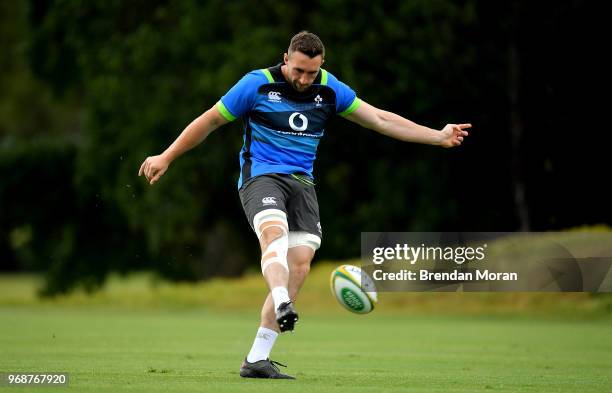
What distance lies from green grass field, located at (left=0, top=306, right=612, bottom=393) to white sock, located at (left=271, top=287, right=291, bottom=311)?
22.1 inches

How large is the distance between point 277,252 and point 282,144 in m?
0.89

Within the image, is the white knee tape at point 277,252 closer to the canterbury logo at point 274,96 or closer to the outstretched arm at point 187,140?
the outstretched arm at point 187,140

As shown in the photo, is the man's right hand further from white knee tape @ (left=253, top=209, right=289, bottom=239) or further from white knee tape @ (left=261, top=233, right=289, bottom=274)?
white knee tape @ (left=261, top=233, right=289, bottom=274)

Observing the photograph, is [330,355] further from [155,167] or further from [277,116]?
[155,167]

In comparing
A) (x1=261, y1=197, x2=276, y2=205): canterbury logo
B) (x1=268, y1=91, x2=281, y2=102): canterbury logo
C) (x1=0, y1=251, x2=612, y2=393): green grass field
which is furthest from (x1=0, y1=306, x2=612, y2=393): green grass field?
(x1=268, y1=91, x2=281, y2=102): canterbury logo

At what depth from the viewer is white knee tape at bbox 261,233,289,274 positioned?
836cm

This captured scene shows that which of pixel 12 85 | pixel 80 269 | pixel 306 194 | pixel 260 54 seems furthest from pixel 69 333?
pixel 12 85

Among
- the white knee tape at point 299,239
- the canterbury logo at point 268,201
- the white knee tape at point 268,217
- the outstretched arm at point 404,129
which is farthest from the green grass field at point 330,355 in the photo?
the outstretched arm at point 404,129

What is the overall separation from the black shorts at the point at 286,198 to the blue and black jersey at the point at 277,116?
2.8 inches

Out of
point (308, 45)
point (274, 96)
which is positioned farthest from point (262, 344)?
point (308, 45)

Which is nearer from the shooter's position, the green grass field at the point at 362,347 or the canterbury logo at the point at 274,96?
the green grass field at the point at 362,347

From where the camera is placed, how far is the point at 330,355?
39.4 feet

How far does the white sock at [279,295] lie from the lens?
798 cm

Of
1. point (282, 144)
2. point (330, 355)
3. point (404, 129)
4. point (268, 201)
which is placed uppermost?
point (404, 129)
